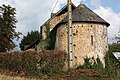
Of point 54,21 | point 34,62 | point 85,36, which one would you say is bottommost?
point 34,62

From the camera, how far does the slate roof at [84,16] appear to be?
1626 inches

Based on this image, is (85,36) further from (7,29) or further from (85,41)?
(7,29)

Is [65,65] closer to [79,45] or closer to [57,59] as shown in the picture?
[57,59]

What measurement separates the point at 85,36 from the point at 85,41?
64 cm

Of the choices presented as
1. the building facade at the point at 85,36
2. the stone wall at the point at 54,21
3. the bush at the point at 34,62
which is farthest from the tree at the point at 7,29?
the bush at the point at 34,62

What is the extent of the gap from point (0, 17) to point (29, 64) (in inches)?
1094

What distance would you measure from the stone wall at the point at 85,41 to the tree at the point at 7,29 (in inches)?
716

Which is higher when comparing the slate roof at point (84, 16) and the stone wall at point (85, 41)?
the slate roof at point (84, 16)

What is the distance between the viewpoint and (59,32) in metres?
43.0

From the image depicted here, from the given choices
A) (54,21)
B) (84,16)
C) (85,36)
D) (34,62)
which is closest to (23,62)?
(34,62)

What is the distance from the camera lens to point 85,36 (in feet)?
135

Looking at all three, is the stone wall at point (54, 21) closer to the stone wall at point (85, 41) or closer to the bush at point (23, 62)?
the stone wall at point (85, 41)

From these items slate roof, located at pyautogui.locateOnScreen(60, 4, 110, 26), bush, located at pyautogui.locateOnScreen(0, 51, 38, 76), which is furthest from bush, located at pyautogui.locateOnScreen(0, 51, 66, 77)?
slate roof, located at pyautogui.locateOnScreen(60, 4, 110, 26)

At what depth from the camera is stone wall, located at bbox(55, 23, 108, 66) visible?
40.7 metres
